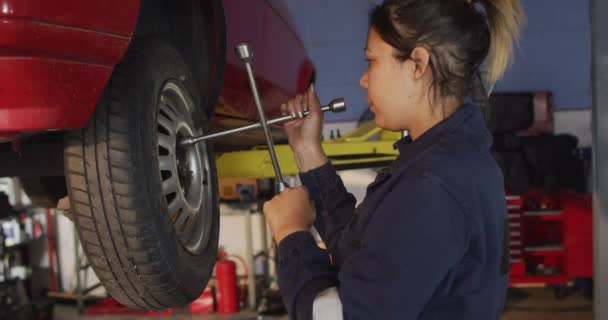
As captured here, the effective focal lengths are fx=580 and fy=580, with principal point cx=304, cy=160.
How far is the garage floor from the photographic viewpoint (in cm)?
443

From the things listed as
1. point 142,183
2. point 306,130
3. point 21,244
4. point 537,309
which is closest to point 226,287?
point 21,244

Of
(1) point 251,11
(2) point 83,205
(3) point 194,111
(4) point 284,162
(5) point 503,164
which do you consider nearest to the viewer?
(2) point 83,205

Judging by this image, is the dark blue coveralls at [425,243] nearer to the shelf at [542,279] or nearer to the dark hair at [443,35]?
the dark hair at [443,35]

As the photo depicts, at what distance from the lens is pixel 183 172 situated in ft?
4.55

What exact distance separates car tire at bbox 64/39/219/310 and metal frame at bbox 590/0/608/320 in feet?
4.79

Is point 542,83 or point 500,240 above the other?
point 542,83

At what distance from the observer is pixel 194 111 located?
1.41 m

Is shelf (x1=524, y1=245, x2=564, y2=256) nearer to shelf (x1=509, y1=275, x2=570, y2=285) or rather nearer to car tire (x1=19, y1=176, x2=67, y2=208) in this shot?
shelf (x1=509, y1=275, x2=570, y2=285)

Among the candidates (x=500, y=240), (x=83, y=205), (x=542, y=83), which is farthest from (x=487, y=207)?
(x=542, y=83)

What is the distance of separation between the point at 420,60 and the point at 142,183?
0.57 meters

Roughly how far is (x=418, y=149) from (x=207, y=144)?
0.71m

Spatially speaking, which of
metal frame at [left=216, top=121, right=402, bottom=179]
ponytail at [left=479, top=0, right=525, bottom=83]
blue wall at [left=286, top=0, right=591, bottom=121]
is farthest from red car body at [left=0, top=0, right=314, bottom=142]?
A: blue wall at [left=286, top=0, right=591, bottom=121]

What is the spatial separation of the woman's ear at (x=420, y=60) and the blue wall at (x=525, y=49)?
14.7 feet

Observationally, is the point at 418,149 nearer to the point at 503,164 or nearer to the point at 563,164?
the point at 503,164
